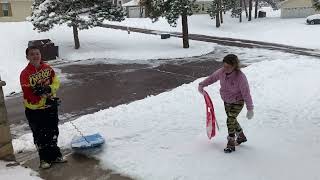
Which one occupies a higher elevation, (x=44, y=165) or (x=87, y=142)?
(x=87, y=142)

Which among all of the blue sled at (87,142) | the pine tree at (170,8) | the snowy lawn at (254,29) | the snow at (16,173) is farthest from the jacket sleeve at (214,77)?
the snowy lawn at (254,29)

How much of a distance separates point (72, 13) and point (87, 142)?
17836 millimetres

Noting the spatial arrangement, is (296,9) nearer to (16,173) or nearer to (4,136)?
(4,136)

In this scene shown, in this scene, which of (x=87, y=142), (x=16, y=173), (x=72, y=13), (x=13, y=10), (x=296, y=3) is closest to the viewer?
(x=16, y=173)

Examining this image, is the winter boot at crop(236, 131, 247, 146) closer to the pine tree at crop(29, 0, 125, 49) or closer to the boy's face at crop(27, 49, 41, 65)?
the boy's face at crop(27, 49, 41, 65)

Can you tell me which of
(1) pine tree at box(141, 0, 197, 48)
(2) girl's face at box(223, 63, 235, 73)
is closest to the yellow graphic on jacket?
(2) girl's face at box(223, 63, 235, 73)

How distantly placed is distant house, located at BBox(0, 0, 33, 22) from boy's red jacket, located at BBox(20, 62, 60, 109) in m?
36.0

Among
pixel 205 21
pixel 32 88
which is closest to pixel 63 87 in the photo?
pixel 32 88

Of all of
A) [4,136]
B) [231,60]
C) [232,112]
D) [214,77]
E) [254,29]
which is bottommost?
[254,29]

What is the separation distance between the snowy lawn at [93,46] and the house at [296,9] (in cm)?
2918

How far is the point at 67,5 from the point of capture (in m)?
23.8

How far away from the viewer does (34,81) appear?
5883 mm

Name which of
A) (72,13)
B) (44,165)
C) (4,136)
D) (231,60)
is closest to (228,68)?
(231,60)

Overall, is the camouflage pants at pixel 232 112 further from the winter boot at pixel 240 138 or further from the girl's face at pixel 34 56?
the girl's face at pixel 34 56
